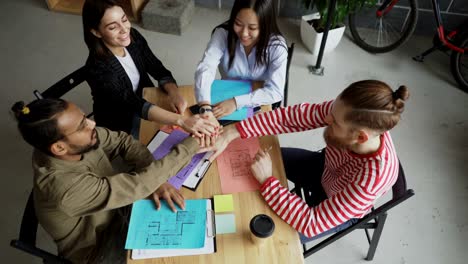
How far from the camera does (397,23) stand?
3.04 meters

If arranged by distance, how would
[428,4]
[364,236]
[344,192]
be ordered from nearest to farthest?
[344,192]
[364,236]
[428,4]

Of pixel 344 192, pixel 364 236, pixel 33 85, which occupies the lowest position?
pixel 364 236

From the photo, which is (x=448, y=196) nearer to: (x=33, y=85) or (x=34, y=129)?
(x=34, y=129)

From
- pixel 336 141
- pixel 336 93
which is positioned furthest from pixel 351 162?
pixel 336 93

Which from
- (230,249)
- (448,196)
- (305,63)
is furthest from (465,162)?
(230,249)

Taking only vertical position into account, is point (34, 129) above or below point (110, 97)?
above

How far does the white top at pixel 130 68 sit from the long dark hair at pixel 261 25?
19.1 inches

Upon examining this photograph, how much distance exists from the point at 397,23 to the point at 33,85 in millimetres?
3097

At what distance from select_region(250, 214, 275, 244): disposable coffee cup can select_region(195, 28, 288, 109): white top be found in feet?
2.04

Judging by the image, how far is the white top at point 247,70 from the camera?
60.8 inches

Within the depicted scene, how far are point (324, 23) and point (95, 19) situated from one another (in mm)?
1862

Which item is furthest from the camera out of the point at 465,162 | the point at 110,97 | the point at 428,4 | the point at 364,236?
the point at 428,4

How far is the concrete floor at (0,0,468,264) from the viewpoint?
190 cm

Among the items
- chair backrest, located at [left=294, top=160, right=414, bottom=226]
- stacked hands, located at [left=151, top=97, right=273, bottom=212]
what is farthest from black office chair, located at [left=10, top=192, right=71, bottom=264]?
chair backrest, located at [left=294, top=160, right=414, bottom=226]
